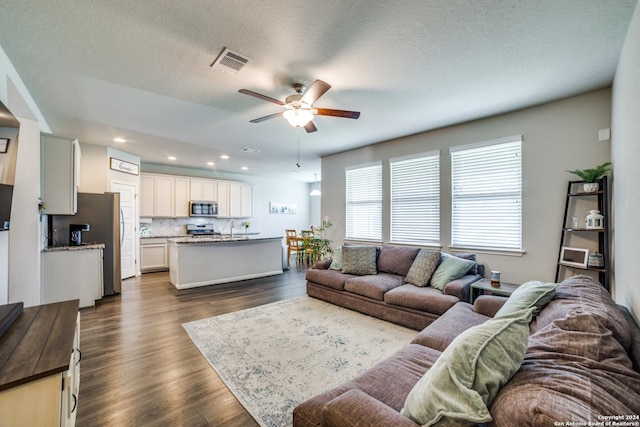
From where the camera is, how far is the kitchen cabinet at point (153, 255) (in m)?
6.40

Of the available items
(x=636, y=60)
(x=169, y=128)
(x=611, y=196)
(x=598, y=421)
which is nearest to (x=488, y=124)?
(x=611, y=196)

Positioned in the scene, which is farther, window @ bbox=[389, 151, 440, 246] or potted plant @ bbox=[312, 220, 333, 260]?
potted plant @ bbox=[312, 220, 333, 260]

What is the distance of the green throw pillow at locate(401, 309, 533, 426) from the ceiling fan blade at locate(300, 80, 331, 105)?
2212 millimetres

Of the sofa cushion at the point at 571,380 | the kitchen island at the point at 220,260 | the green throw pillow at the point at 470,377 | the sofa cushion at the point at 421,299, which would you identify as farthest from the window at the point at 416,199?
the green throw pillow at the point at 470,377

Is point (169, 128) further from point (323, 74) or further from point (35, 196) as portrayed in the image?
point (323, 74)

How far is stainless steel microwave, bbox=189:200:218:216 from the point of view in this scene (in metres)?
7.24

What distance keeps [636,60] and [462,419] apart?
8.20ft

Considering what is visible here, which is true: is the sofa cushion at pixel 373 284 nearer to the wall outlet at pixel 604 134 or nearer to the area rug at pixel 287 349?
the area rug at pixel 287 349

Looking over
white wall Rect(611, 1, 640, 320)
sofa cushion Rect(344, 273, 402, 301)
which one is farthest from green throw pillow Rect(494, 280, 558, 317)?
sofa cushion Rect(344, 273, 402, 301)

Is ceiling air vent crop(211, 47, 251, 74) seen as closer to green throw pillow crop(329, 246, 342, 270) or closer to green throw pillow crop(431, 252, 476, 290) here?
green throw pillow crop(329, 246, 342, 270)

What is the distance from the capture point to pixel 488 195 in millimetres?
3795

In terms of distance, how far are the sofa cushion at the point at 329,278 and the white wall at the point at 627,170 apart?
2817mm

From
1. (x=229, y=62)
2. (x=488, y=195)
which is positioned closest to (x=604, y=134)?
(x=488, y=195)

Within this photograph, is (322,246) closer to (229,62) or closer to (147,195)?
(229,62)
